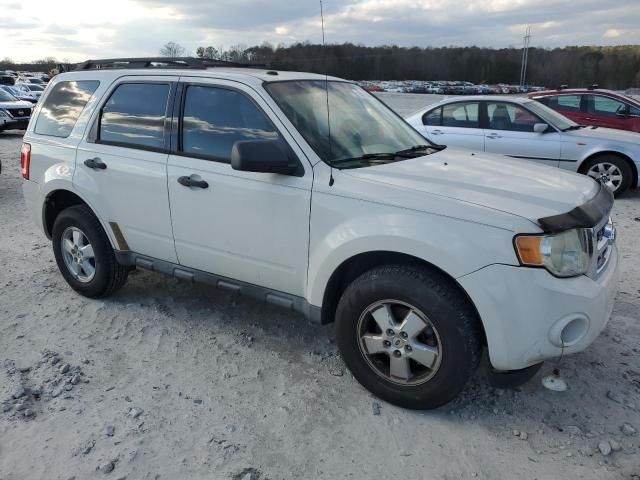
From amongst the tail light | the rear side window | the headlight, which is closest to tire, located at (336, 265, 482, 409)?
the headlight

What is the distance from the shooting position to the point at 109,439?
9.39 ft

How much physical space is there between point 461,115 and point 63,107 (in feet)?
21.5

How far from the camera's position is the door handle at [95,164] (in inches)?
163

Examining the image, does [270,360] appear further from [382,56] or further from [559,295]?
[382,56]

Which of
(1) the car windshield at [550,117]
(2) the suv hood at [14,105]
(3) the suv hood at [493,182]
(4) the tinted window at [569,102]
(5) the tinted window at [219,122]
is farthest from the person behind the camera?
(2) the suv hood at [14,105]

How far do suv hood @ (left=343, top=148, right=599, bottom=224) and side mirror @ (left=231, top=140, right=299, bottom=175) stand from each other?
0.38m

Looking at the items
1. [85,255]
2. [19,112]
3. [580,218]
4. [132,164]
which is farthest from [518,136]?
[19,112]

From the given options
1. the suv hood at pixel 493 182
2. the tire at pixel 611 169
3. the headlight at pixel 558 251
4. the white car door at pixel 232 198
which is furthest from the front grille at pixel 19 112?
the headlight at pixel 558 251

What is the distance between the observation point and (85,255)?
4492 mm

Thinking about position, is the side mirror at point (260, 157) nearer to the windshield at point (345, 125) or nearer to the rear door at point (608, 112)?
the windshield at point (345, 125)

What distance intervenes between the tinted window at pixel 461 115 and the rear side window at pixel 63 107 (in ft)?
20.9

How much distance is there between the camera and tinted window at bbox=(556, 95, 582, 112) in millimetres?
10484

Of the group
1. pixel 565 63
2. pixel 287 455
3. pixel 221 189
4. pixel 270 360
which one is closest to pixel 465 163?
pixel 221 189

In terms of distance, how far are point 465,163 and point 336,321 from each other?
1.36 meters
